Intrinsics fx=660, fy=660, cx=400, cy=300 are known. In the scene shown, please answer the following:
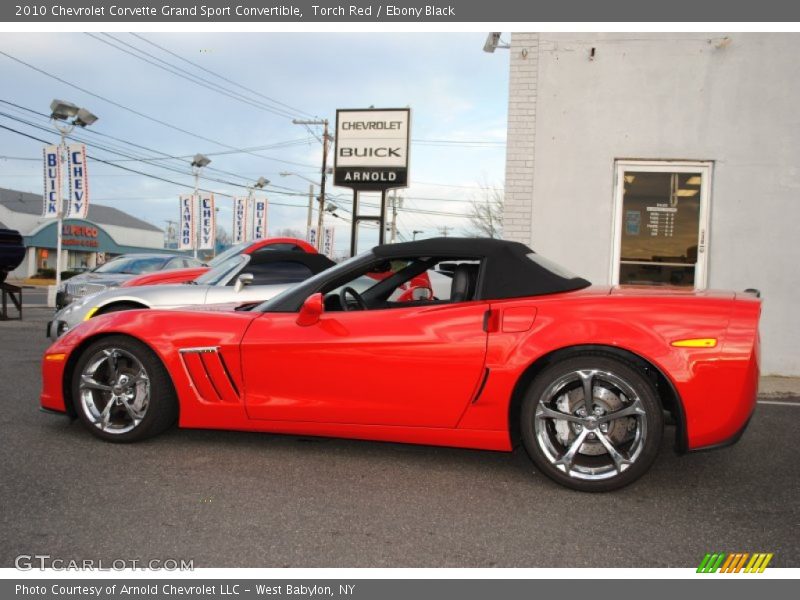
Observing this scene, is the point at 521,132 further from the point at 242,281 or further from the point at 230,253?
the point at 242,281

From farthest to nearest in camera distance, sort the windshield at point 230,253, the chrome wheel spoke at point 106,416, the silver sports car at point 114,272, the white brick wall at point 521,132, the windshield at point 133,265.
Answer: the windshield at point 133,265, the silver sports car at point 114,272, the white brick wall at point 521,132, the windshield at point 230,253, the chrome wheel spoke at point 106,416

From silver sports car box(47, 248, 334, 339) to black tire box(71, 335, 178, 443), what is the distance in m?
2.42

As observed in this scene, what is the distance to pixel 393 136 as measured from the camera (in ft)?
33.2

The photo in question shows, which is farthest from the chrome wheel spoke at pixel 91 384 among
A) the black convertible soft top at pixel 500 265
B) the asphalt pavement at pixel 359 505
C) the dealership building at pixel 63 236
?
the dealership building at pixel 63 236

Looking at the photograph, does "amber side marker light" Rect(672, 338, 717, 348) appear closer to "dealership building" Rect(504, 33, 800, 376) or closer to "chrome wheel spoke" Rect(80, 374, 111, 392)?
"chrome wheel spoke" Rect(80, 374, 111, 392)

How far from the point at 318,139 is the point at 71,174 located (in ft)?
84.7

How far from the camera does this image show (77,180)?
67.6 ft

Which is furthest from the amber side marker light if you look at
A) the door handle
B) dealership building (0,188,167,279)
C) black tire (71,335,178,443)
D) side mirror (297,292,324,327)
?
dealership building (0,188,167,279)

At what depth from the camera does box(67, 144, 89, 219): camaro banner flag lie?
20.5 meters

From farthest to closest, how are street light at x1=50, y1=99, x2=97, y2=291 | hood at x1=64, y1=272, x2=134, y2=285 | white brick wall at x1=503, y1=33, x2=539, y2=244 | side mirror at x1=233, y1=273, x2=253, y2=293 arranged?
1. street light at x1=50, y1=99, x2=97, y2=291
2. hood at x1=64, y1=272, x2=134, y2=285
3. white brick wall at x1=503, y1=33, x2=539, y2=244
4. side mirror at x1=233, y1=273, x2=253, y2=293

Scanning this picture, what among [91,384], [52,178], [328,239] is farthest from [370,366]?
[328,239]

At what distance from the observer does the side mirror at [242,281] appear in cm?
650

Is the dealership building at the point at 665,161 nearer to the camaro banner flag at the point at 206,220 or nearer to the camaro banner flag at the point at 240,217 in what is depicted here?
the camaro banner flag at the point at 206,220

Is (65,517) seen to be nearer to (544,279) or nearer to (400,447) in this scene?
(400,447)
